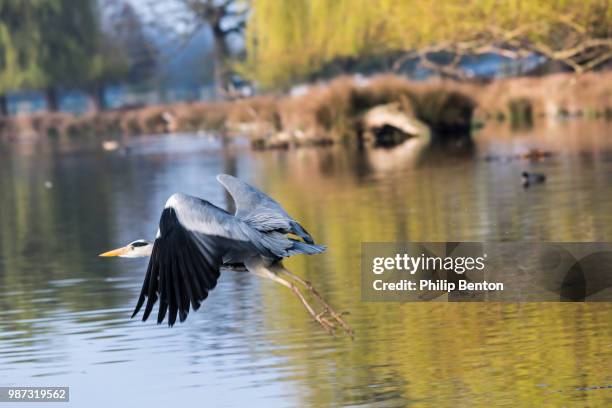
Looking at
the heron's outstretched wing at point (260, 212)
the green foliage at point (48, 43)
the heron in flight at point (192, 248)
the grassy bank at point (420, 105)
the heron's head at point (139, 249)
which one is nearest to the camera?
the heron in flight at point (192, 248)

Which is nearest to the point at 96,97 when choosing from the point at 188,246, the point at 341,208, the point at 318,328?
the point at 341,208

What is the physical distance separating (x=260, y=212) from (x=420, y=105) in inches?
1257

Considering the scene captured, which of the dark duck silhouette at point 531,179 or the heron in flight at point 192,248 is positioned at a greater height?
the dark duck silhouette at point 531,179

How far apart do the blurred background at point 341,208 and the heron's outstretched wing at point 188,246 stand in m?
0.74

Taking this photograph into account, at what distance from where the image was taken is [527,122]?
4694 cm

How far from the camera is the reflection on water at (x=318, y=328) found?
9.60m

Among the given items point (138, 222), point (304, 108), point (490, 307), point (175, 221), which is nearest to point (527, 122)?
point (304, 108)

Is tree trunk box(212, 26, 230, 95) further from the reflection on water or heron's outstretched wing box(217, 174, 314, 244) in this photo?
heron's outstretched wing box(217, 174, 314, 244)

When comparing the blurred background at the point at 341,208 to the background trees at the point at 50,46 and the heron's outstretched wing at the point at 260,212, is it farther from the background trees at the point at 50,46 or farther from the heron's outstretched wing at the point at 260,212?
the background trees at the point at 50,46

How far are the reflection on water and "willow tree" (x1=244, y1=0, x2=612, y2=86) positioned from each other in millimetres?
11027

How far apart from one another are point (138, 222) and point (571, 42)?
2248 centimetres

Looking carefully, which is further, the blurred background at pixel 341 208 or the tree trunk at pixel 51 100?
the tree trunk at pixel 51 100

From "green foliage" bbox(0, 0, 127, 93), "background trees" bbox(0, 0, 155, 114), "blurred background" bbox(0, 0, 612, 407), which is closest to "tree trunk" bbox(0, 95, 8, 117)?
"background trees" bbox(0, 0, 155, 114)

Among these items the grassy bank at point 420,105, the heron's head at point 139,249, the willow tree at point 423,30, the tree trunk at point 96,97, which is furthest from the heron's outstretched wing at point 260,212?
the tree trunk at point 96,97
